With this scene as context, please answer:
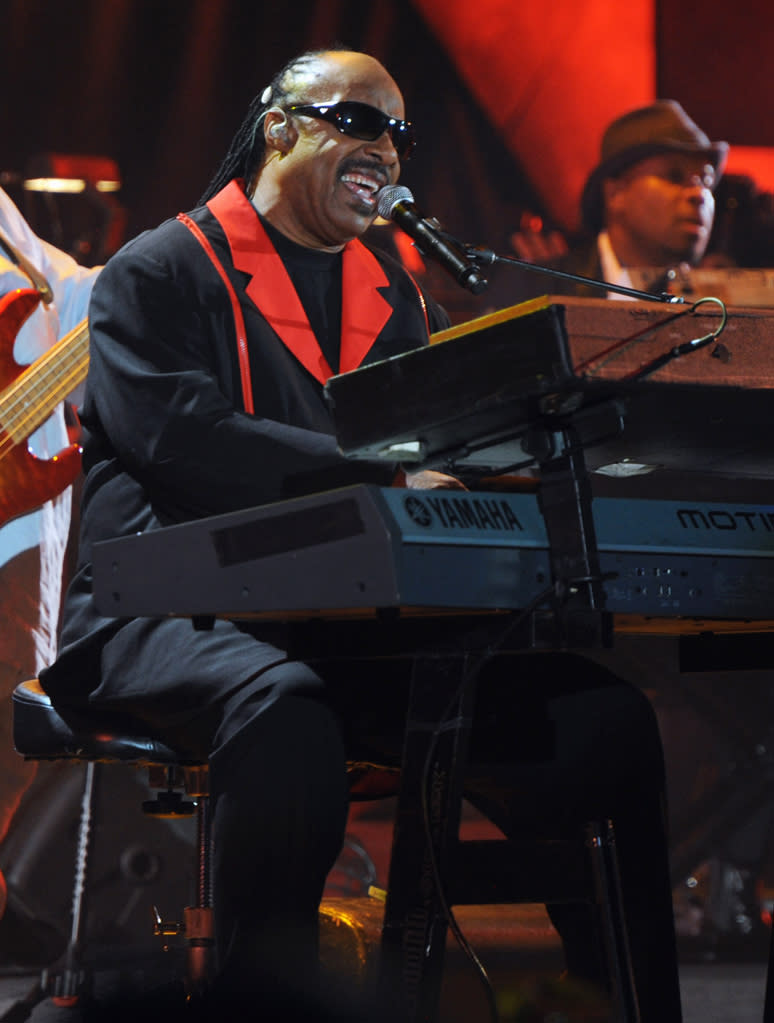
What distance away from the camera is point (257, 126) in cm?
227

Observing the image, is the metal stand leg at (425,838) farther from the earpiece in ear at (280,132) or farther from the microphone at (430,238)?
the earpiece in ear at (280,132)

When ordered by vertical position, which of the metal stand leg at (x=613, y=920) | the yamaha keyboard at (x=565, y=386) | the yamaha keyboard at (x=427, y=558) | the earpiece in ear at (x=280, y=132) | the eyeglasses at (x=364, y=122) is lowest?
the metal stand leg at (x=613, y=920)

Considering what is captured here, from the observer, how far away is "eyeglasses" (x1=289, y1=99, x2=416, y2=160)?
2.05 m

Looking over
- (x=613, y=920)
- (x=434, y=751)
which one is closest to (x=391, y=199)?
(x=434, y=751)

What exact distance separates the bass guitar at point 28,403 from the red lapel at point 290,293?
1.12 m

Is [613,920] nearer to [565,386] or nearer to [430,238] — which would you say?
[565,386]

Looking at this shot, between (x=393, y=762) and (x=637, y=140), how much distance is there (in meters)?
2.45

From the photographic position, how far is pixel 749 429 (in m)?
1.41

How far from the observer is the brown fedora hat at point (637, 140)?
377cm

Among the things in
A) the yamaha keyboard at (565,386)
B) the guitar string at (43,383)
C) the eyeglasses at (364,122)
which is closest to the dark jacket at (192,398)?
the eyeglasses at (364,122)

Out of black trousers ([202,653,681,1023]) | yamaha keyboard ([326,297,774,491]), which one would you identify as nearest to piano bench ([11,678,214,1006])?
black trousers ([202,653,681,1023])

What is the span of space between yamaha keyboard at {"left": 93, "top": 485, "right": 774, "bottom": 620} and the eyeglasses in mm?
870

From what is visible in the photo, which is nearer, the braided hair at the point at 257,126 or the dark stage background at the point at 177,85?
the braided hair at the point at 257,126

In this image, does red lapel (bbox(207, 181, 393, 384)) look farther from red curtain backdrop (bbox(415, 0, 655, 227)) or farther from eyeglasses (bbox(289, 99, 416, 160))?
red curtain backdrop (bbox(415, 0, 655, 227))
